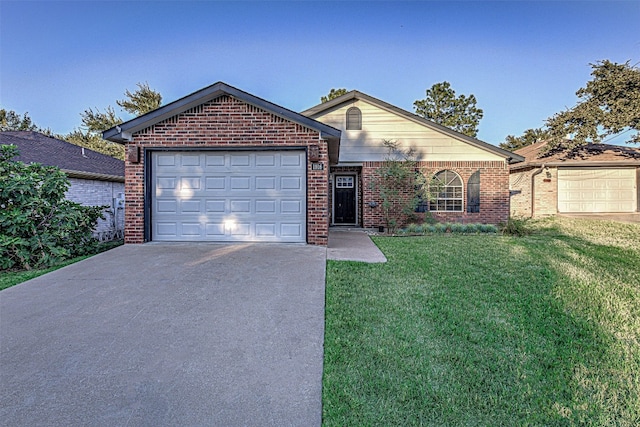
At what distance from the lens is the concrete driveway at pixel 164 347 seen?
2.36 meters

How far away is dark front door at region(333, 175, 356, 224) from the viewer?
13984 millimetres

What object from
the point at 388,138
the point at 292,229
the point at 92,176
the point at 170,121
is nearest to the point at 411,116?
the point at 388,138

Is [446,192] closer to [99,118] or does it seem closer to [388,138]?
[388,138]

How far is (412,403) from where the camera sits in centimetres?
240

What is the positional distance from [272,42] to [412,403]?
44.4 ft

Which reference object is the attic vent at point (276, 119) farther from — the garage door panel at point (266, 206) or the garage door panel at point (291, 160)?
the garage door panel at point (266, 206)

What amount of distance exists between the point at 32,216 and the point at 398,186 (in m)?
10.5

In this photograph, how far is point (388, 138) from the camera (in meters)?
12.8

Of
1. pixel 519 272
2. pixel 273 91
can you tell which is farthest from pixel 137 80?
pixel 519 272

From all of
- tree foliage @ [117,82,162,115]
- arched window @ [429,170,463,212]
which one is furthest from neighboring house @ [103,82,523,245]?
tree foliage @ [117,82,162,115]

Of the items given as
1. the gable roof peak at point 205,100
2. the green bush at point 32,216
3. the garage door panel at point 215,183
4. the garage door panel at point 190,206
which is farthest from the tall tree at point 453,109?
the green bush at point 32,216

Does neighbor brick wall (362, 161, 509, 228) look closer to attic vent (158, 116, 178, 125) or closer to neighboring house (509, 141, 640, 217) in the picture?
neighboring house (509, 141, 640, 217)

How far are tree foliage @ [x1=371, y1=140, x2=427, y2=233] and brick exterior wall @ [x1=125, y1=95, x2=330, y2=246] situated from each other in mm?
5235

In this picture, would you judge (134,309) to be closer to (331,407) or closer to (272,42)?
(331,407)
